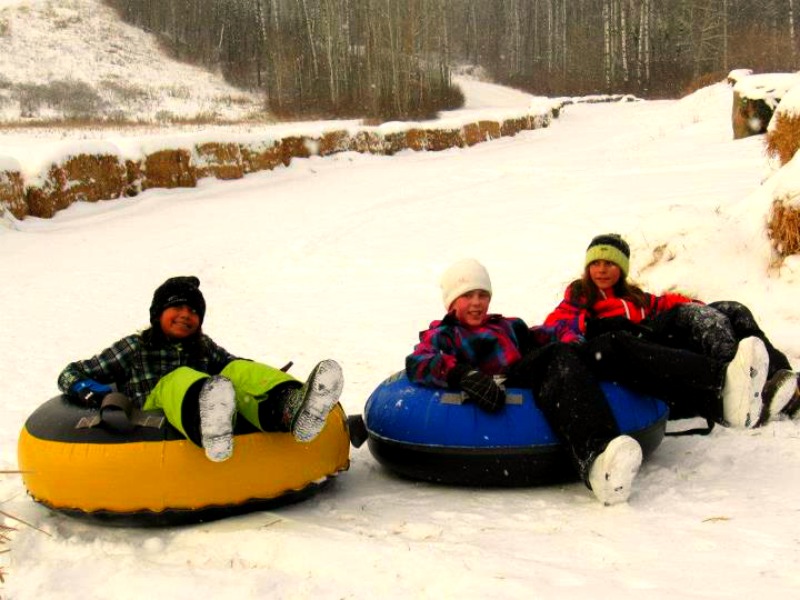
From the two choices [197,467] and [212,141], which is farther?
[212,141]

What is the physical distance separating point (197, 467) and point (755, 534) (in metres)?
1.94

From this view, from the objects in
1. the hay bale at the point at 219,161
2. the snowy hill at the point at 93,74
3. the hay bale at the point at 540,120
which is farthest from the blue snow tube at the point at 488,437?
the snowy hill at the point at 93,74

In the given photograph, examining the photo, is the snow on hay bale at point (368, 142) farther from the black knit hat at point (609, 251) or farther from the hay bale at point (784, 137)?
the black knit hat at point (609, 251)

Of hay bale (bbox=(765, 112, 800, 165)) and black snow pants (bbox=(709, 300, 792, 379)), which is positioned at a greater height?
hay bale (bbox=(765, 112, 800, 165))

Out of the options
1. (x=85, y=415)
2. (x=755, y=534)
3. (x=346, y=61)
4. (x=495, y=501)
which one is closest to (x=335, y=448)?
(x=495, y=501)

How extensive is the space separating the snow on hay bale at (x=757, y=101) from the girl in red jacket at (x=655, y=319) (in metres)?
10.8

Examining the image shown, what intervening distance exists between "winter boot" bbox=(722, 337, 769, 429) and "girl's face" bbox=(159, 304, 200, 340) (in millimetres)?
2247

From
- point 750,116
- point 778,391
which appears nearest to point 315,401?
point 778,391

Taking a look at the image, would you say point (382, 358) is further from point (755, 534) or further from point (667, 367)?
point (755, 534)

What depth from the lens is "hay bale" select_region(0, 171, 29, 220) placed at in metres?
11.9

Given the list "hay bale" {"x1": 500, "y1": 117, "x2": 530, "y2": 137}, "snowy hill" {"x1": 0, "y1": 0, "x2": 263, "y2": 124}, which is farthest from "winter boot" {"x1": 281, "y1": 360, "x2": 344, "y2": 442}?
"snowy hill" {"x1": 0, "y1": 0, "x2": 263, "y2": 124}

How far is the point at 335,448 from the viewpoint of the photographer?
3561 millimetres

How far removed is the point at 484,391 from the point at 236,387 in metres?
0.99

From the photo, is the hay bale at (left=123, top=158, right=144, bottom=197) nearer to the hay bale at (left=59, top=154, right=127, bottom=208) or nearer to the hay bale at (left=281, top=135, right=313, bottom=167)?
the hay bale at (left=59, top=154, right=127, bottom=208)
